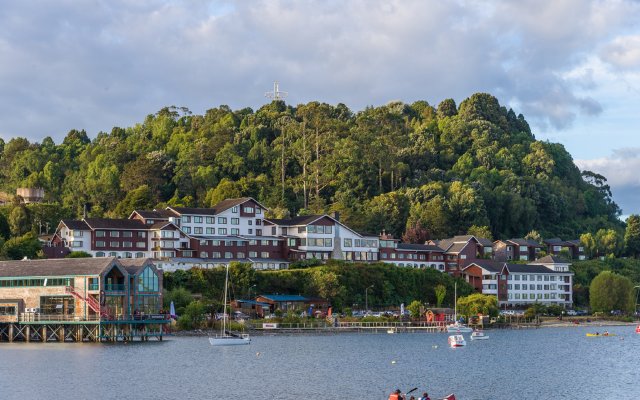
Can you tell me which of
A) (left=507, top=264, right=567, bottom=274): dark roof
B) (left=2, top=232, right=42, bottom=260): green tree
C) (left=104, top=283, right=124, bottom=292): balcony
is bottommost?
(left=104, top=283, right=124, bottom=292): balcony

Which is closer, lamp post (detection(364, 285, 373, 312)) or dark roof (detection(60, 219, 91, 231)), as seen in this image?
dark roof (detection(60, 219, 91, 231))

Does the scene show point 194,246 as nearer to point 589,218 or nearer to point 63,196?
point 63,196

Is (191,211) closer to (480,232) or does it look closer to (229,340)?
(229,340)

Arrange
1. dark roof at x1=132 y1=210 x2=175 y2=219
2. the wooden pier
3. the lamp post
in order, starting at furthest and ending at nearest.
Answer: dark roof at x1=132 y1=210 x2=175 y2=219, the lamp post, the wooden pier

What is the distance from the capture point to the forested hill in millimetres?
148000

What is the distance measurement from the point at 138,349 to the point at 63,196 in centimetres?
7569

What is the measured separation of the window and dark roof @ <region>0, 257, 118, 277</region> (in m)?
3.09

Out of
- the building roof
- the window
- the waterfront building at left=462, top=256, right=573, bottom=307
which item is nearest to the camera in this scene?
the window

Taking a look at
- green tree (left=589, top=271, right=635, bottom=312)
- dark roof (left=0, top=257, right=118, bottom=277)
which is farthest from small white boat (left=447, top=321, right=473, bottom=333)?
dark roof (left=0, top=257, right=118, bottom=277)

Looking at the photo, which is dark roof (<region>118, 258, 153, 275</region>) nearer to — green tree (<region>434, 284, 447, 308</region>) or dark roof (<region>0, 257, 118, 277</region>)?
dark roof (<region>0, 257, 118, 277</region>)

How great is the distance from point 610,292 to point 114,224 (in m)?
65.4

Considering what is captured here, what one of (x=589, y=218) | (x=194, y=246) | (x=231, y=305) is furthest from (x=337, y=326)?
(x=589, y=218)

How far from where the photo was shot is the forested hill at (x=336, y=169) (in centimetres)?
14800

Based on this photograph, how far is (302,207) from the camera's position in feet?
496
